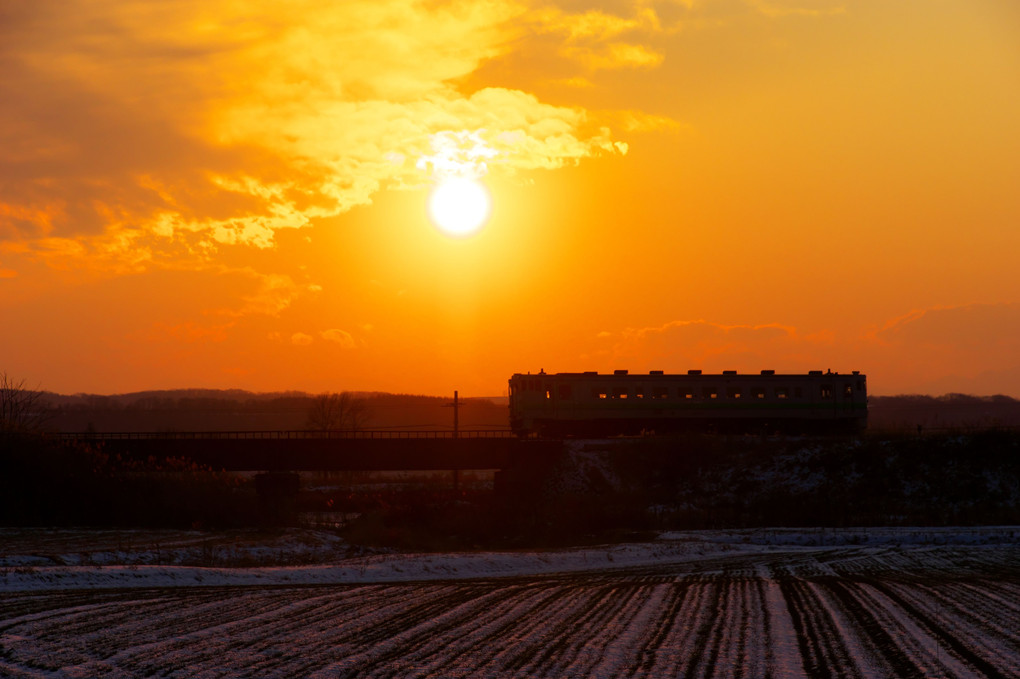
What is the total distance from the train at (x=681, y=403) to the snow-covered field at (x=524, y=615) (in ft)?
117

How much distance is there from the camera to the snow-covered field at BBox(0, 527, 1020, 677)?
12.8 m

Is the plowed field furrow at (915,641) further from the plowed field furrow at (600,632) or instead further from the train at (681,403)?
the train at (681,403)

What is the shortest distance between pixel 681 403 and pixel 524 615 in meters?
49.9

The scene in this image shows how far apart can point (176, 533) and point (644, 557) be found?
22.3 metres

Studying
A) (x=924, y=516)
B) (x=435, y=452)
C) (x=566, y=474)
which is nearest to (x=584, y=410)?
(x=566, y=474)

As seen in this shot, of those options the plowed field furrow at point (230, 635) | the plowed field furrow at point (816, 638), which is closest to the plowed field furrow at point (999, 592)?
the plowed field furrow at point (816, 638)

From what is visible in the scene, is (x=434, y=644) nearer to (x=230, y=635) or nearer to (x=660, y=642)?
(x=230, y=635)

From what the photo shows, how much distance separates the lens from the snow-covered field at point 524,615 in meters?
12.8

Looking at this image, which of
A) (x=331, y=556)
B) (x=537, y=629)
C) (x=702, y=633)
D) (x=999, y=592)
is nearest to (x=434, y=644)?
(x=537, y=629)

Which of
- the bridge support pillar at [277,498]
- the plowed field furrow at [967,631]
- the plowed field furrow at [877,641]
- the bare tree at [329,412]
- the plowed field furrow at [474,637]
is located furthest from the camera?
the bare tree at [329,412]

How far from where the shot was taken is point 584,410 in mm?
65750

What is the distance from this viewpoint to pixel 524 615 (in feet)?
56.3

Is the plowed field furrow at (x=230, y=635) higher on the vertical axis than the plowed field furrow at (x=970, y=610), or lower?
higher

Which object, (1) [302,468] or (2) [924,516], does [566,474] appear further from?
(2) [924,516]
